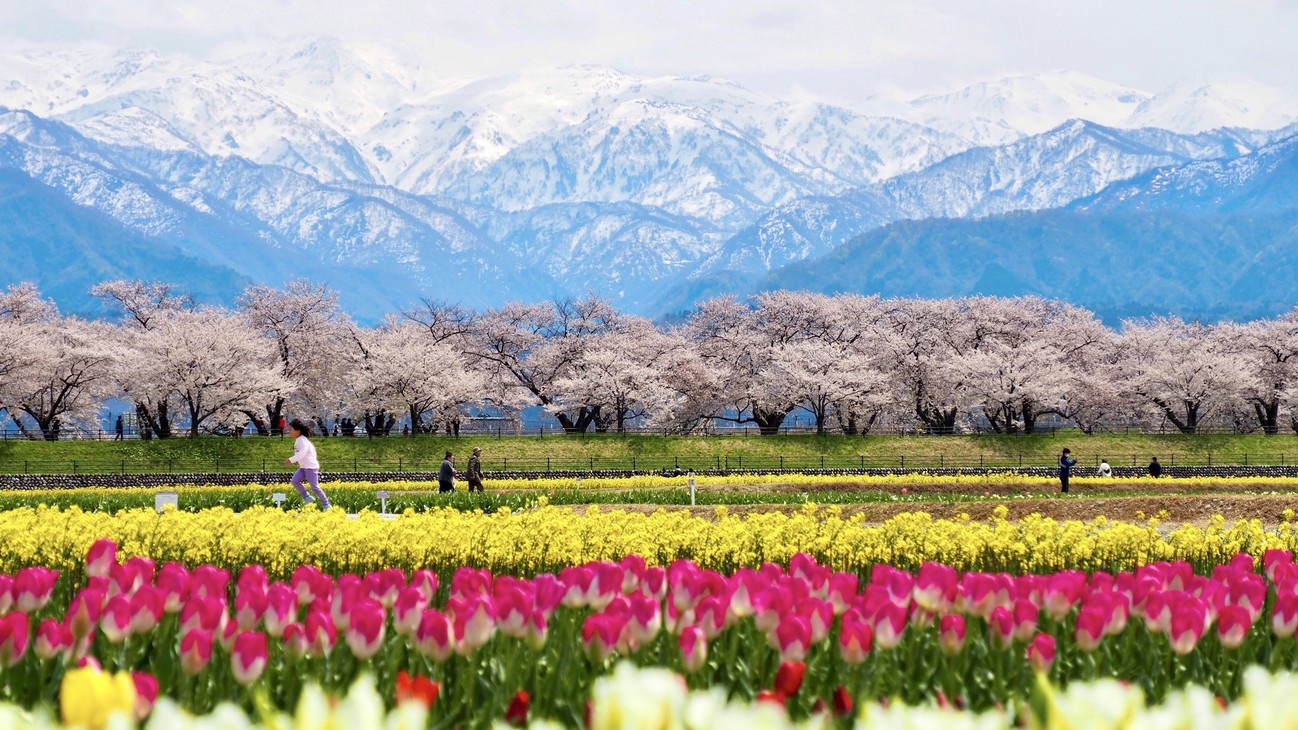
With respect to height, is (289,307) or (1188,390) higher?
(289,307)

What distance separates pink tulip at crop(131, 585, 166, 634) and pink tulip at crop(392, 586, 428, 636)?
110cm

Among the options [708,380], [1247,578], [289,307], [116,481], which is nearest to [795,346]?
[708,380]

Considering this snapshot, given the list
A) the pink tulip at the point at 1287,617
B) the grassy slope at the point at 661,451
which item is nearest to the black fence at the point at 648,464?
the grassy slope at the point at 661,451

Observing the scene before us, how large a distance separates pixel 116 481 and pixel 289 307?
96.0 feet

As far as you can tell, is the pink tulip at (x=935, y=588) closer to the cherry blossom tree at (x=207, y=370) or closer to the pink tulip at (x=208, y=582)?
the pink tulip at (x=208, y=582)

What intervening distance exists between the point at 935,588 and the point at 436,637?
2509mm

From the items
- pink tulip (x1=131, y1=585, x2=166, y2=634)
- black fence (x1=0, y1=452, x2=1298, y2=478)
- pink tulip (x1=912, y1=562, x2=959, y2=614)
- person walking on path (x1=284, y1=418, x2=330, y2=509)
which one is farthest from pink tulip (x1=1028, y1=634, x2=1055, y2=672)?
black fence (x1=0, y1=452, x2=1298, y2=478)

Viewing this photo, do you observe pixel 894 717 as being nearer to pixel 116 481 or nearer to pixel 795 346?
pixel 116 481

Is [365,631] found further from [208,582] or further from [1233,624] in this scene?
[1233,624]

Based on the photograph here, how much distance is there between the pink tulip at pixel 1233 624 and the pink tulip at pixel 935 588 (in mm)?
1196

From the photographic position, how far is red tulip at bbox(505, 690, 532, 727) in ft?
14.1

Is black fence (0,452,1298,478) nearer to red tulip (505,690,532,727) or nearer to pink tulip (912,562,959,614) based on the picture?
pink tulip (912,562,959,614)

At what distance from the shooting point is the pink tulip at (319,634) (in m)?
5.34

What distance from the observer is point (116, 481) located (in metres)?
44.7
